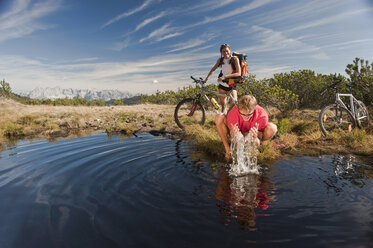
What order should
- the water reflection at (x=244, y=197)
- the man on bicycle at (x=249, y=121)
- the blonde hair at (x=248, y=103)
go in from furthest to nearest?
the man on bicycle at (x=249, y=121) < the blonde hair at (x=248, y=103) < the water reflection at (x=244, y=197)

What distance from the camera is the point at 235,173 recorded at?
408cm

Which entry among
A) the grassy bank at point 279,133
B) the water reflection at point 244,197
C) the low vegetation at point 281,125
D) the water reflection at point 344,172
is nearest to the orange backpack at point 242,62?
the low vegetation at point 281,125

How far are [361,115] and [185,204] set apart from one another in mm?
7938

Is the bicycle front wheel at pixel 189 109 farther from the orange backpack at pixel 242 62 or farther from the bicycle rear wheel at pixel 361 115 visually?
the bicycle rear wheel at pixel 361 115

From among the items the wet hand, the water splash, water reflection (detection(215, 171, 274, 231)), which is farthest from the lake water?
the wet hand

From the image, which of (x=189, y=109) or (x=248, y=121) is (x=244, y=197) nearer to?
(x=248, y=121)

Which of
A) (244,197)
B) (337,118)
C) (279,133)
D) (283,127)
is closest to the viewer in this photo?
(244,197)

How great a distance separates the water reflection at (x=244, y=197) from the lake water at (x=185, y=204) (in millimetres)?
13

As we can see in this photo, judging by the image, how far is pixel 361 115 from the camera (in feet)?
23.9

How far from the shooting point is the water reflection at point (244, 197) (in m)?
2.54

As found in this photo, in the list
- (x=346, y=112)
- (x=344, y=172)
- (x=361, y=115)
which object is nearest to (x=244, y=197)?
(x=344, y=172)

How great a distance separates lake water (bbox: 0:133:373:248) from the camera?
217 centimetres

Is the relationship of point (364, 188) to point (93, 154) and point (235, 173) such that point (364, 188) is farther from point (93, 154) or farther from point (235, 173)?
point (93, 154)

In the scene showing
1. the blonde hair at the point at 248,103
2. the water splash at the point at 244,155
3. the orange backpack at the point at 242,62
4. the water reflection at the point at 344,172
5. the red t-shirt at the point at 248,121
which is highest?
the orange backpack at the point at 242,62
